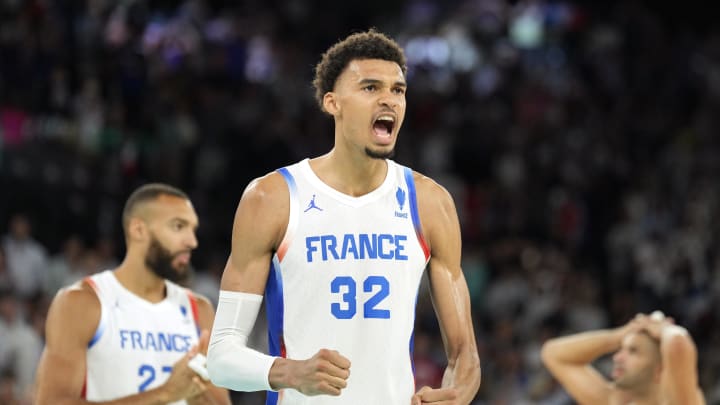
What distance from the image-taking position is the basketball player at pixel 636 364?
21.7 ft

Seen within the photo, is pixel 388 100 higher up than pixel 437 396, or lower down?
higher up

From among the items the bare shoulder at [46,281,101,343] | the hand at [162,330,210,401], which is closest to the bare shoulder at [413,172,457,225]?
the hand at [162,330,210,401]

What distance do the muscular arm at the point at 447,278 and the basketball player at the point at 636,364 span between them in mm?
1876

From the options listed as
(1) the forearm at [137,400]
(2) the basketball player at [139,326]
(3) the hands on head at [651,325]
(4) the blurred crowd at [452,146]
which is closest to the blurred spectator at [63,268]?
(4) the blurred crowd at [452,146]

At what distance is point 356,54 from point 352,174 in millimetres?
554

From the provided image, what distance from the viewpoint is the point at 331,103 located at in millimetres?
5438

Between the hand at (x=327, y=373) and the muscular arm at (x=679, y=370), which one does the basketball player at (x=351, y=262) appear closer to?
the hand at (x=327, y=373)

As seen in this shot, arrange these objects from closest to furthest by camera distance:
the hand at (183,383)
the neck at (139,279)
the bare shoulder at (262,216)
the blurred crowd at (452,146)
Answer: the bare shoulder at (262,216), the hand at (183,383), the neck at (139,279), the blurred crowd at (452,146)

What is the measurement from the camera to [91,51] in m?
17.0

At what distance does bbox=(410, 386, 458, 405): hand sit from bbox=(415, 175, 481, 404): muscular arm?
28cm

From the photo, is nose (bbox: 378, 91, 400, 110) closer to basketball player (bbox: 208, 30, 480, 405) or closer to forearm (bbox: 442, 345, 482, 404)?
basketball player (bbox: 208, 30, 480, 405)

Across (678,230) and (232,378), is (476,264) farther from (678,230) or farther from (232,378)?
(232,378)

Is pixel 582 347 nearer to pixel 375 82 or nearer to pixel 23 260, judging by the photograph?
pixel 375 82

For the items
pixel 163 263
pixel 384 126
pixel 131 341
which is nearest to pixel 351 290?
pixel 384 126
